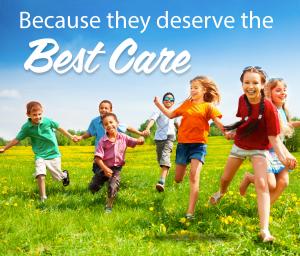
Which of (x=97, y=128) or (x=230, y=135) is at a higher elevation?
(x=97, y=128)

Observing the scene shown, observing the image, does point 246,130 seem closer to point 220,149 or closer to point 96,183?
point 96,183

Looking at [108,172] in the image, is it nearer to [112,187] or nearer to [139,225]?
[112,187]

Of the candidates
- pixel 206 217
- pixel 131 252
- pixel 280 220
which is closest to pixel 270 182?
pixel 280 220

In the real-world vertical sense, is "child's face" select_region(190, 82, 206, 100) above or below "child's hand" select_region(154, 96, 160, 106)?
above

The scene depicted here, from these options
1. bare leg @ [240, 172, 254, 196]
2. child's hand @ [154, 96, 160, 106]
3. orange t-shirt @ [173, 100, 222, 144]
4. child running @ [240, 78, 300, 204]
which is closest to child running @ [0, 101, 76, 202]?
child's hand @ [154, 96, 160, 106]

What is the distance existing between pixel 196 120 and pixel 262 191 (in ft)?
5.75

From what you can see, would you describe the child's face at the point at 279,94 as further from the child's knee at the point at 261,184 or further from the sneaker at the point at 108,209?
the sneaker at the point at 108,209

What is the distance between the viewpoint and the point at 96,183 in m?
8.27

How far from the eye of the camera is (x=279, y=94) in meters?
7.16

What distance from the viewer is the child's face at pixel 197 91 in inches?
292

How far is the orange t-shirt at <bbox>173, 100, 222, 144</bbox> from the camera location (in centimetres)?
726

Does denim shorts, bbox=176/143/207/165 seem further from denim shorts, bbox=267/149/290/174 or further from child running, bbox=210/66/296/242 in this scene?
denim shorts, bbox=267/149/290/174

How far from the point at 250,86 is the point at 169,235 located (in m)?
2.23

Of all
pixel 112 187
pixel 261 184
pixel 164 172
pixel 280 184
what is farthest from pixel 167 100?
pixel 261 184
